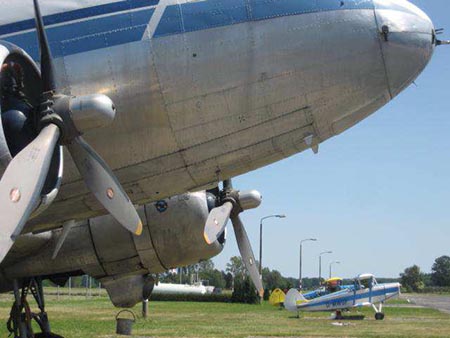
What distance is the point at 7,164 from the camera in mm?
7398

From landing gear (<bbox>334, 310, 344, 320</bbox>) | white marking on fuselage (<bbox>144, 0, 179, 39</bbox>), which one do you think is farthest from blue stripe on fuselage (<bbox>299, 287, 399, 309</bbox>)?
white marking on fuselage (<bbox>144, 0, 179, 39</bbox>)

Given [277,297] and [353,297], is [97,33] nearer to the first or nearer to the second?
[353,297]

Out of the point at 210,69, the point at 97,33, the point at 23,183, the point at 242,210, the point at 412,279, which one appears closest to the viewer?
the point at 23,183

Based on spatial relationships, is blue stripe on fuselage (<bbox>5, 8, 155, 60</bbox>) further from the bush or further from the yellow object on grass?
the bush

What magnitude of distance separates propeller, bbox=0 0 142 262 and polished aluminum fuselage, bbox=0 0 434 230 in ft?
2.31

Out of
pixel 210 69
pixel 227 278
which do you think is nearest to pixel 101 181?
pixel 210 69

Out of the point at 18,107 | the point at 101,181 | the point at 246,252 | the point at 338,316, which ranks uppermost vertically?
the point at 18,107

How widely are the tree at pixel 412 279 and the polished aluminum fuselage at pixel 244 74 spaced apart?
17434cm

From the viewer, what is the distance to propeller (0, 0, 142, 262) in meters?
6.90

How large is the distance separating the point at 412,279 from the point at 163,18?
18264 centimetres

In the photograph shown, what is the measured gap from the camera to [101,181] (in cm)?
812

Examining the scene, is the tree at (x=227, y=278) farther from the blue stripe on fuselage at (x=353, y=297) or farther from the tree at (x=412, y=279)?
the blue stripe on fuselage at (x=353, y=297)

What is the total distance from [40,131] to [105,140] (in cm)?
130

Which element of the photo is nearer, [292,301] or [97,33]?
[97,33]
